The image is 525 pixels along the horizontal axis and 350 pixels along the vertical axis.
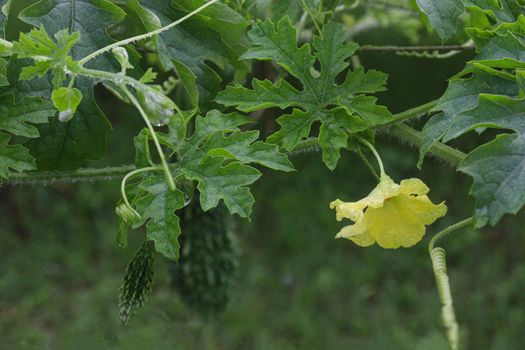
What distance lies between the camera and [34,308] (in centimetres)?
365

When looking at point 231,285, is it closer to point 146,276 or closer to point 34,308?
point 146,276

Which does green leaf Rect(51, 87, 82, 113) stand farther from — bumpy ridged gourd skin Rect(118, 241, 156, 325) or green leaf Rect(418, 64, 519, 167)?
green leaf Rect(418, 64, 519, 167)

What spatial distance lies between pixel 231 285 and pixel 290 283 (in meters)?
2.09

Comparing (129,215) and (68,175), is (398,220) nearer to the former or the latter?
(129,215)

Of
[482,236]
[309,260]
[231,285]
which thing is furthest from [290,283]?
[231,285]

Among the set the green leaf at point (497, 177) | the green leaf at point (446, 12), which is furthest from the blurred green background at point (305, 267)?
the green leaf at point (497, 177)

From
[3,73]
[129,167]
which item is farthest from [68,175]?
[3,73]

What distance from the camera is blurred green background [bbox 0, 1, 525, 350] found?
3406 millimetres

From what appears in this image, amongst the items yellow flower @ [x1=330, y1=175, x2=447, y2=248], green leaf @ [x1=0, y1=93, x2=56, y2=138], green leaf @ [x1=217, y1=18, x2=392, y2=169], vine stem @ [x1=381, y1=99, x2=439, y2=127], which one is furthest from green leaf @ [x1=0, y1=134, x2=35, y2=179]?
vine stem @ [x1=381, y1=99, x2=439, y2=127]

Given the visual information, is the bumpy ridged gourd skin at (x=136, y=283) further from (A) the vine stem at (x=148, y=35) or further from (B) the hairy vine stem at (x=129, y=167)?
(A) the vine stem at (x=148, y=35)

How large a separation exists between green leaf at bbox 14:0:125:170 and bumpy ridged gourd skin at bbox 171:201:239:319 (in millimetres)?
A: 421

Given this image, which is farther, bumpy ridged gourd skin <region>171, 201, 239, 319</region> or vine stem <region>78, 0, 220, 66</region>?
bumpy ridged gourd skin <region>171, 201, 239, 319</region>

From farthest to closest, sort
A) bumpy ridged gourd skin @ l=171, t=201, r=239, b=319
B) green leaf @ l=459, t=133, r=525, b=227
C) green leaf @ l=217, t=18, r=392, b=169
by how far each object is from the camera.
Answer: bumpy ridged gourd skin @ l=171, t=201, r=239, b=319 → green leaf @ l=217, t=18, r=392, b=169 → green leaf @ l=459, t=133, r=525, b=227

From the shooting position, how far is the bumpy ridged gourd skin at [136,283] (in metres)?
1.06
